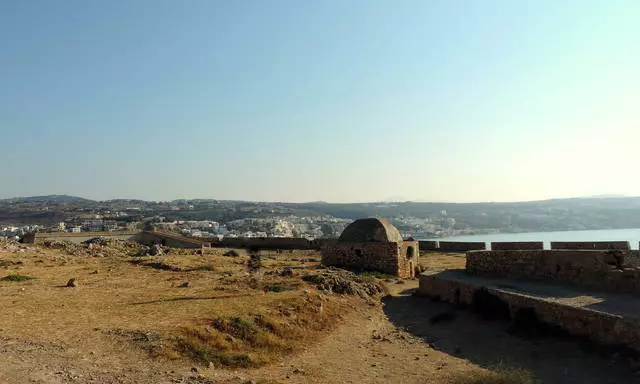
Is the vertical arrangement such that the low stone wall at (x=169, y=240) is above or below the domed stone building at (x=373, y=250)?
below

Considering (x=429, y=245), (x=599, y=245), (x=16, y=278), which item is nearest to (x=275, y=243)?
(x=429, y=245)

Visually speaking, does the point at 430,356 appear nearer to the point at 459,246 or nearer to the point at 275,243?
the point at 459,246

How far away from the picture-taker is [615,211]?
378ft

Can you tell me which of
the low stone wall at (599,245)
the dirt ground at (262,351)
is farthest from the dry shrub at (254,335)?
the low stone wall at (599,245)

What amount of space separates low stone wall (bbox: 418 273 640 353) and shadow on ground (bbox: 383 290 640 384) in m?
0.36

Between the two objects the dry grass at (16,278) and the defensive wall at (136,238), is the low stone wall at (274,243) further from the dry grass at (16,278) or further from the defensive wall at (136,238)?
the dry grass at (16,278)

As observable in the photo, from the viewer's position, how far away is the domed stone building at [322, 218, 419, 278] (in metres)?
20.7

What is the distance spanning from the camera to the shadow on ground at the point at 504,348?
7.93 m

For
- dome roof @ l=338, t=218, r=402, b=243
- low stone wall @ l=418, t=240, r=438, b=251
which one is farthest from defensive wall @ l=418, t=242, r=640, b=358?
low stone wall @ l=418, t=240, r=438, b=251

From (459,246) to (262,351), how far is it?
92.4 feet

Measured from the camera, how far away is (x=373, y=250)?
20.9 metres

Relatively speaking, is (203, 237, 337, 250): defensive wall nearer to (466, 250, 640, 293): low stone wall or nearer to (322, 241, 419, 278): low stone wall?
(322, 241, 419, 278): low stone wall

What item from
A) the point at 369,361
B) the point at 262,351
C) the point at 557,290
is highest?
the point at 557,290

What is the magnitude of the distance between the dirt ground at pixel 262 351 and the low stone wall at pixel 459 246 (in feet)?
61.3
